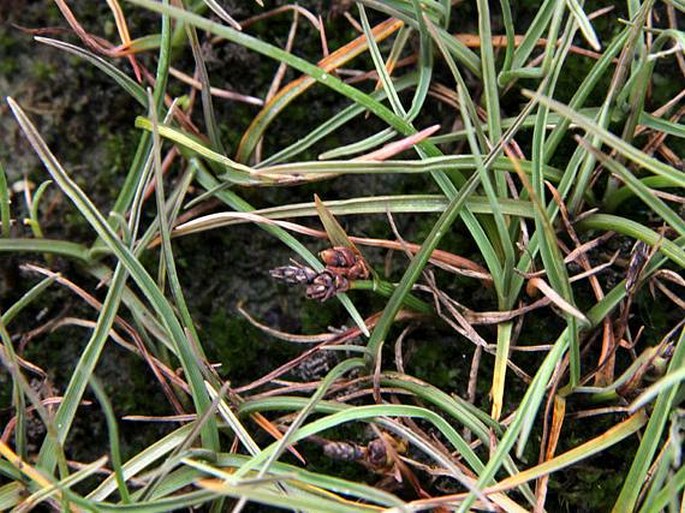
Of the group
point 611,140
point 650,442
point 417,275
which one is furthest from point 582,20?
point 650,442

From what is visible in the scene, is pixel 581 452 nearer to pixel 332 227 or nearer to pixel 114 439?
pixel 332 227

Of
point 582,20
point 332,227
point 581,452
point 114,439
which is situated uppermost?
point 582,20

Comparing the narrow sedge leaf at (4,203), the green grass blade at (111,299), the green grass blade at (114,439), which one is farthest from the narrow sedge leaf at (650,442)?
the narrow sedge leaf at (4,203)

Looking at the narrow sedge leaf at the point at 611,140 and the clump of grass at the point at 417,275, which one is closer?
the narrow sedge leaf at the point at 611,140

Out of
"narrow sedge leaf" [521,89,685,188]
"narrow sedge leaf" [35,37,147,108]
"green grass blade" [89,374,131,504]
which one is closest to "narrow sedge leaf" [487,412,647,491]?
"narrow sedge leaf" [521,89,685,188]

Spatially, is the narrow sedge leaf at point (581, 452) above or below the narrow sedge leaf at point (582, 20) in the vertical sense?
below

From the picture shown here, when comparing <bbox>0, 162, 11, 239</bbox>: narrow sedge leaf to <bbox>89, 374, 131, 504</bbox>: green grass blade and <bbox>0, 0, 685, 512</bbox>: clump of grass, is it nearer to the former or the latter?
<bbox>0, 0, 685, 512</bbox>: clump of grass

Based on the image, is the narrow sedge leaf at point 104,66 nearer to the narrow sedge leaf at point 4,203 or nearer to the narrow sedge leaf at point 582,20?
the narrow sedge leaf at point 4,203

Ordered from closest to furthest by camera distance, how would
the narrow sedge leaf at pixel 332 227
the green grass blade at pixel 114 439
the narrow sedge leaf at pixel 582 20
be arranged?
1. the green grass blade at pixel 114 439
2. the narrow sedge leaf at pixel 582 20
3. the narrow sedge leaf at pixel 332 227
